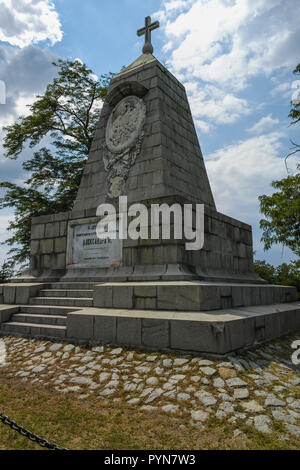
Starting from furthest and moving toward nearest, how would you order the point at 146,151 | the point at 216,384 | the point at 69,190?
the point at 69,190, the point at 146,151, the point at 216,384

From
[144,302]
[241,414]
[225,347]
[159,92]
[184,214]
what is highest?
[159,92]

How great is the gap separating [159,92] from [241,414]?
26.3 feet

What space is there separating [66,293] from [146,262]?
2027mm

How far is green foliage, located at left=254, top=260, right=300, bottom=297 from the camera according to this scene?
37.9 feet

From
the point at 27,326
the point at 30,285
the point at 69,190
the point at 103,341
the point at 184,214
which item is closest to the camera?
the point at 103,341

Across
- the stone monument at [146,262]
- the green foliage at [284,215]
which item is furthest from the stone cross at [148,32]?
the green foliage at [284,215]

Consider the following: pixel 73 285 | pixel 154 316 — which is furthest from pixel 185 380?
pixel 73 285

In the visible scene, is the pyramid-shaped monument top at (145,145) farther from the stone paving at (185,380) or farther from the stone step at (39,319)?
the stone paving at (185,380)

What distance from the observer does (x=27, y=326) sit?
6242mm

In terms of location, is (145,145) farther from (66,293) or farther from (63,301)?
(63,301)

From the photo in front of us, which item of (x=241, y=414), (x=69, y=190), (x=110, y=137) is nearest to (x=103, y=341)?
(x=241, y=414)

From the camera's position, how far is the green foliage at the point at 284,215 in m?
12.8

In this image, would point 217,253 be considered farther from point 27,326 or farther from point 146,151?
point 27,326

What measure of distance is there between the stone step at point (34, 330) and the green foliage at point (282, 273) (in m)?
8.67
